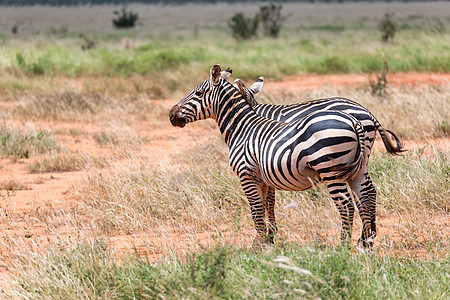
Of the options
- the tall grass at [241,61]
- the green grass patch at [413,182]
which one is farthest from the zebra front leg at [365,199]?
the tall grass at [241,61]

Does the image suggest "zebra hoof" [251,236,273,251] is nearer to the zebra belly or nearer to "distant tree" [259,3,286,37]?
the zebra belly

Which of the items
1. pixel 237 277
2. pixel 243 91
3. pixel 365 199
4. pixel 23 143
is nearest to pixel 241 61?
pixel 23 143

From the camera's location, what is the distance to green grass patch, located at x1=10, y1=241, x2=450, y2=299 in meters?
4.19

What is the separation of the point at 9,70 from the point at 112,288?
17.3 metres

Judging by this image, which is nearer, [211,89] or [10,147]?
[211,89]

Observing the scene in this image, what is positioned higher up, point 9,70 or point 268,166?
point 268,166

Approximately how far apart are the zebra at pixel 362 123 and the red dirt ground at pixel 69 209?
412mm

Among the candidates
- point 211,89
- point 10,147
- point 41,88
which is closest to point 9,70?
point 41,88

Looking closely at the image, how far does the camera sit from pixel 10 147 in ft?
39.1

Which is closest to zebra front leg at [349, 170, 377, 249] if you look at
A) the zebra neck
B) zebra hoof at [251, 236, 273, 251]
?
zebra hoof at [251, 236, 273, 251]

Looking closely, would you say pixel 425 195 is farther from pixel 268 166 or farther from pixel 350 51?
pixel 350 51

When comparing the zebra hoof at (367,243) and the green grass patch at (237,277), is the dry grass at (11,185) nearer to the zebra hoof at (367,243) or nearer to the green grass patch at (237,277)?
the green grass patch at (237,277)

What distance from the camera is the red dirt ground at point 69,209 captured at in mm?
6205

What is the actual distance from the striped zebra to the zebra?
3.0 inches
